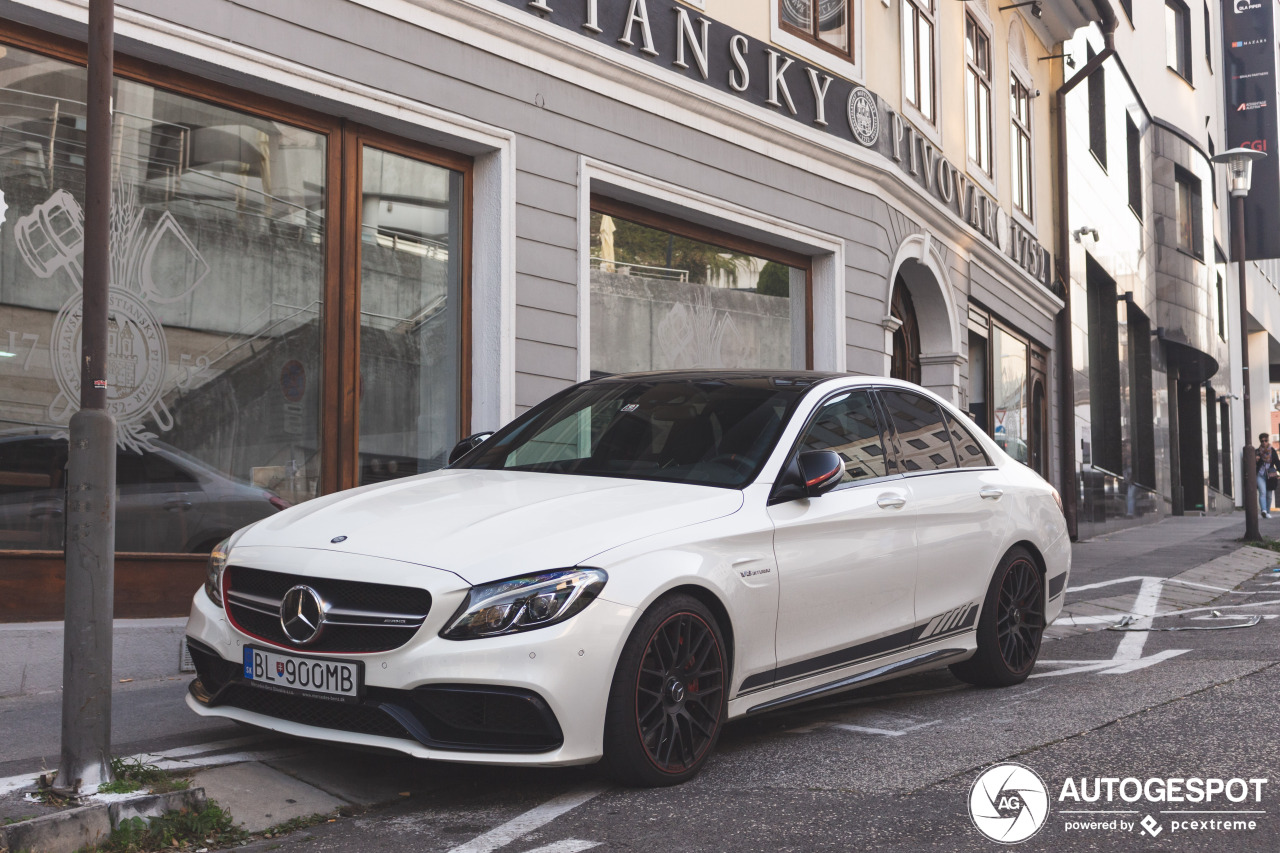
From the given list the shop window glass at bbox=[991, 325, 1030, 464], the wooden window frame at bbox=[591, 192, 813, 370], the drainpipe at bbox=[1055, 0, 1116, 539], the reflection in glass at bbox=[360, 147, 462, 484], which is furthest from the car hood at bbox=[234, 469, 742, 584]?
the drainpipe at bbox=[1055, 0, 1116, 539]

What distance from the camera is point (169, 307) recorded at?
7660 millimetres

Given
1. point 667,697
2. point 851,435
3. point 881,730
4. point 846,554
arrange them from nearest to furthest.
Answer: point 667,697 → point 846,554 → point 881,730 → point 851,435

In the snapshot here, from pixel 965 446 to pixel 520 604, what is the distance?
3.30 m

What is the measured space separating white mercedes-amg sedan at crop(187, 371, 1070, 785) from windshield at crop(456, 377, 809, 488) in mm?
14

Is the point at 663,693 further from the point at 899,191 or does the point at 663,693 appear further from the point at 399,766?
the point at 899,191

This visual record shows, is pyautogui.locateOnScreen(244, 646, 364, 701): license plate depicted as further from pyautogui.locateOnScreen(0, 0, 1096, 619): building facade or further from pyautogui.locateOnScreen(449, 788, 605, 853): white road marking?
pyautogui.locateOnScreen(0, 0, 1096, 619): building facade

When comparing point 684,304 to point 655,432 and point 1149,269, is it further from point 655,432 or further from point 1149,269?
point 1149,269

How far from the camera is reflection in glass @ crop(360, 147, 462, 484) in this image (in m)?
8.83

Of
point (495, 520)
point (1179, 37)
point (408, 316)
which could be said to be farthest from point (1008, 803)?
point (1179, 37)

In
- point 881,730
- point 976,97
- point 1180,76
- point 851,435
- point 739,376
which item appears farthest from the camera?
point 1180,76

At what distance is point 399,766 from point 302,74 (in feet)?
→ 15.9

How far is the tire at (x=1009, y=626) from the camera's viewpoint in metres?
6.49

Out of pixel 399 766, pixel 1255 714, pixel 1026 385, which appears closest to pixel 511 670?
pixel 399 766

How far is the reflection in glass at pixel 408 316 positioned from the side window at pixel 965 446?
3.85m
